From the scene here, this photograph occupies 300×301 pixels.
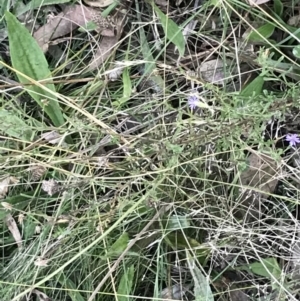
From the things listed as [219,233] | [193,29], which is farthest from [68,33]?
[219,233]

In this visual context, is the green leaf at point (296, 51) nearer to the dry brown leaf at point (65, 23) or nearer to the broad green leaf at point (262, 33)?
the broad green leaf at point (262, 33)

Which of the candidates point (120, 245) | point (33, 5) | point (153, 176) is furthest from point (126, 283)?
point (33, 5)

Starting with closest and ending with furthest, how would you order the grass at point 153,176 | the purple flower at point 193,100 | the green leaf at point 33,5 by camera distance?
1. the purple flower at point 193,100
2. the grass at point 153,176
3. the green leaf at point 33,5

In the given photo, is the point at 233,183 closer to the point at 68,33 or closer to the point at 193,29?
the point at 193,29

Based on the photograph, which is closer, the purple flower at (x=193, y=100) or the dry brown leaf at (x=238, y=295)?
the purple flower at (x=193, y=100)

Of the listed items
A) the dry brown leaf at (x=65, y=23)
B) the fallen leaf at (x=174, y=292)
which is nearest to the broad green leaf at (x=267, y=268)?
the fallen leaf at (x=174, y=292)

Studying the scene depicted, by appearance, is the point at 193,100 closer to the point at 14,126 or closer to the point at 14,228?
the point at 14,126
